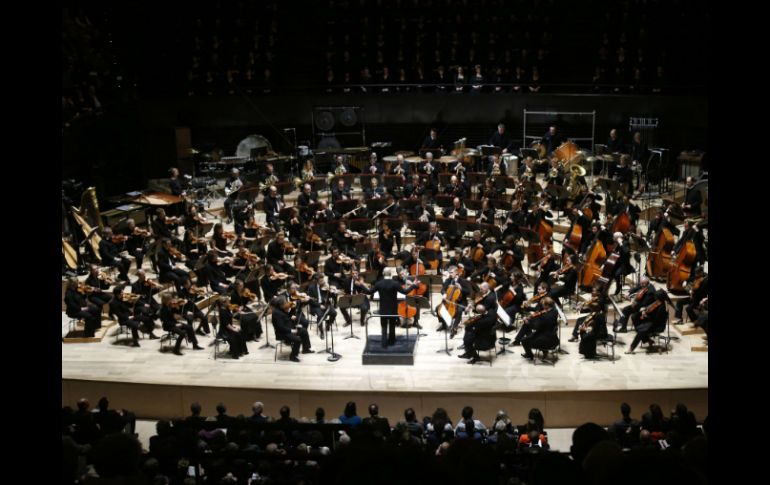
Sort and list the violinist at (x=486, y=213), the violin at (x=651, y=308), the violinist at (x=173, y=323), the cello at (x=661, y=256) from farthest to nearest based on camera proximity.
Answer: the violinist at (x=486, y=213), the cello at (x=661, y=256), the violinist at (x=173, y=323), the violin at (x=651, y=308)

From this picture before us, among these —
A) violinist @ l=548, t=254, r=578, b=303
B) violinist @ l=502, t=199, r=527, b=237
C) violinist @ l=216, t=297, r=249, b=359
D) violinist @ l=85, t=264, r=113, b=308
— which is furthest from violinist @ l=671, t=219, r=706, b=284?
violinist @ l=85, t=264, r=113, b=308

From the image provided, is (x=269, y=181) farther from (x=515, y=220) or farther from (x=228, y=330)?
(x=228, y=330)

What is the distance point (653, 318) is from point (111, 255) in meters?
9.38

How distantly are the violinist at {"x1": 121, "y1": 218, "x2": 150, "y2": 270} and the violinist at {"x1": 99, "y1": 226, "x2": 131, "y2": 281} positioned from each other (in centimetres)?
43

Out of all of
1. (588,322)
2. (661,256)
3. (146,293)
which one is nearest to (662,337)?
(588,322)

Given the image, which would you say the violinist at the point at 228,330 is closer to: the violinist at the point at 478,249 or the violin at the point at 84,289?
the violin at the point at 84,289

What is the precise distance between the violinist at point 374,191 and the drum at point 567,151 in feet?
13.0

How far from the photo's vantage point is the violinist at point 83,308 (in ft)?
42.3

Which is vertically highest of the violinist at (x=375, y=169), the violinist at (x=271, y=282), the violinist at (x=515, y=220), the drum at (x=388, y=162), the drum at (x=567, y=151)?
the drum at (x=567, y=151)

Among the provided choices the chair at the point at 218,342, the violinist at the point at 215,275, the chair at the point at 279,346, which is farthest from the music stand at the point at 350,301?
the violinist at the point at 215,275

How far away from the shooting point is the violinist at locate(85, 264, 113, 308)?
13367 millimetres

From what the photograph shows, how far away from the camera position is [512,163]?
64.1 feet

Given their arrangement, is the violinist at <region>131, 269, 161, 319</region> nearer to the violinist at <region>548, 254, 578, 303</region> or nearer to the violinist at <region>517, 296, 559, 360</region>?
the violinist at <region>517, 296, 559, 360</region>

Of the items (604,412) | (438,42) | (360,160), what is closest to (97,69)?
(360,160)
